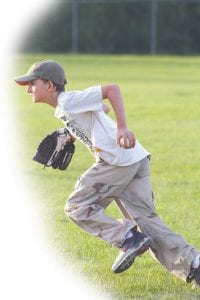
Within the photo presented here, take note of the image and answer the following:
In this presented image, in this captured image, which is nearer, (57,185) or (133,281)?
(133,281)

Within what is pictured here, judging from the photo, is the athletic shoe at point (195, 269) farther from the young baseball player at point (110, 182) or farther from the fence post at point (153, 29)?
the fence post at point (153, 29)

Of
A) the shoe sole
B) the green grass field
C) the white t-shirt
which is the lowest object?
the green grass field

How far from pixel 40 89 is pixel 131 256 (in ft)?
3.64

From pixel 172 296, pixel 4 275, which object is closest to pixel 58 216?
pixel 4 275

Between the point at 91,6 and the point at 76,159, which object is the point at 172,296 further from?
the point at 91,6

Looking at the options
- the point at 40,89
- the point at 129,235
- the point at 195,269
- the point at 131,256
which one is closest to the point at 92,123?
the point at 40,89

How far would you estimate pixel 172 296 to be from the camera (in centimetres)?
535

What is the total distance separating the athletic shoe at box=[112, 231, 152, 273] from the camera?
533 centimetres

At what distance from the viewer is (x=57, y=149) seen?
581cm

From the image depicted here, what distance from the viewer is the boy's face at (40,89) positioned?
5.38 metres

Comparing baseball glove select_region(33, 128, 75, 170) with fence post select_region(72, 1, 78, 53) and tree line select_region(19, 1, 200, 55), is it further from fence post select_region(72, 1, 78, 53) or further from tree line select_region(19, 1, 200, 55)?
fence post select_region(72, 1, 78, 53)

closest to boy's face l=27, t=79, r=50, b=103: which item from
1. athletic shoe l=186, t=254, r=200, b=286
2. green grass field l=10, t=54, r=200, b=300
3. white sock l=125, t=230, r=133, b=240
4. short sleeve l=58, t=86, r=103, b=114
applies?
short sleeve l=58, t=86, r=103, b=114

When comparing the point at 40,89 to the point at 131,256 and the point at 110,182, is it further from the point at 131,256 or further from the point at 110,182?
the point at 131,256

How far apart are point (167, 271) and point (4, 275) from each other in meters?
1.04
